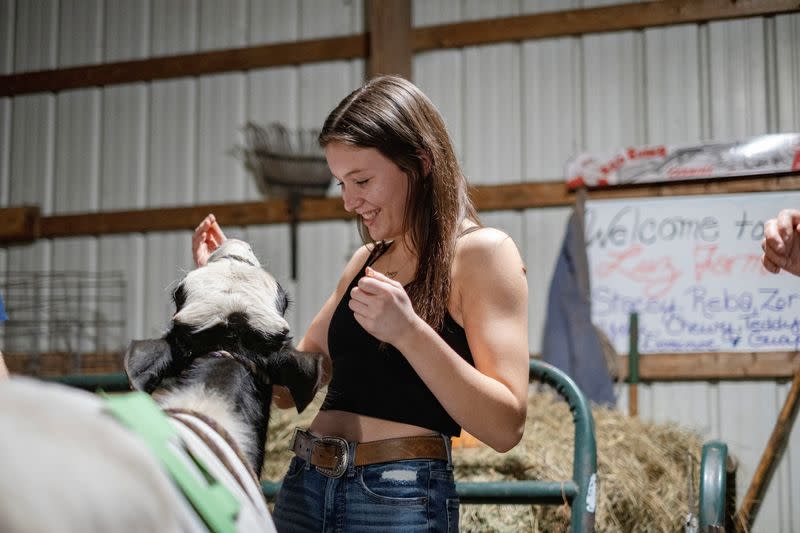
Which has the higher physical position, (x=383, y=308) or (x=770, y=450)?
(x=383, y=308)

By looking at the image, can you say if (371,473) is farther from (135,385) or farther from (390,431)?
(135,385)

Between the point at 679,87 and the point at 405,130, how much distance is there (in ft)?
14.4

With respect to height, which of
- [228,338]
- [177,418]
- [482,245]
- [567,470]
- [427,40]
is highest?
[427,40]

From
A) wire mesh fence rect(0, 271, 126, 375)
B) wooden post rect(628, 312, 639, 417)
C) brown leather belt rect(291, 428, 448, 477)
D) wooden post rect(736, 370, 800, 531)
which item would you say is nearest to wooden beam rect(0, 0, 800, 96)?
wire mesh fence rect(0, 271, 126, 375)

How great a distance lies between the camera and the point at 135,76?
22.4 ft

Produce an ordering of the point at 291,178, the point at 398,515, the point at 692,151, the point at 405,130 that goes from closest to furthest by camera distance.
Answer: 1. the point at 398,515
2. the point at 405,130
3. the point at 692,151
4. the point at 291,178

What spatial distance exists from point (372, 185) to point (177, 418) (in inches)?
23.7

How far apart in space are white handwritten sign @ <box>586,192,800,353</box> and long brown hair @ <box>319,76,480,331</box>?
3881 mm

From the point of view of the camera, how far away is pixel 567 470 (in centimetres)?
314

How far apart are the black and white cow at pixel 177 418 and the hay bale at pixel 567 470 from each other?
1.45 meters

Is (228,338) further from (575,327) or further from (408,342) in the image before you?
(575,327)

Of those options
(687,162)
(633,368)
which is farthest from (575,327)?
(687,162)

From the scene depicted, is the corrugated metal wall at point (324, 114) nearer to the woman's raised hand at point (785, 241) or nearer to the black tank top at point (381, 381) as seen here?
the woman's raised hand at point (785, 241)

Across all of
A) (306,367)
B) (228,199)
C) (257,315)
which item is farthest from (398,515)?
(228,199)
